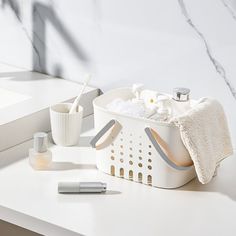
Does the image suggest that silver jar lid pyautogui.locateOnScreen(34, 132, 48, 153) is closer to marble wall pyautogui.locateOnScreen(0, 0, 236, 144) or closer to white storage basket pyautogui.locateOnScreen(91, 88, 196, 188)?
white storage basket pyautogui.locateOnScreen(91, 88, 196, 188)

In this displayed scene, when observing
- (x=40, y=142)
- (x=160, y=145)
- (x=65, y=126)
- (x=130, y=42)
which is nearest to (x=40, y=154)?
(x=40, y=142)

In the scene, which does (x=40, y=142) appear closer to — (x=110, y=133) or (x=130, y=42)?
A: (x=110, y=133)

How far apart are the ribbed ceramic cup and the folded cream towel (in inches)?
12.3

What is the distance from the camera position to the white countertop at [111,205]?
1149 mm

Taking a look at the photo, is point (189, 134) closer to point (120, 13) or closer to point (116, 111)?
point (116, 111)

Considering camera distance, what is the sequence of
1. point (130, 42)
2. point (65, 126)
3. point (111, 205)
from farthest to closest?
point (130, 42)
point (65, 126)
point (111, 205)

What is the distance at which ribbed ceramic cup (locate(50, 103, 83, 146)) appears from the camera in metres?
1.48

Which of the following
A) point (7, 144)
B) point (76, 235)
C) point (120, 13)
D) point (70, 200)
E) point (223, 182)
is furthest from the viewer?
point (120, 13)

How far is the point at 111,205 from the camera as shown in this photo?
1.23 metres

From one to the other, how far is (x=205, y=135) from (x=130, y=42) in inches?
17.8

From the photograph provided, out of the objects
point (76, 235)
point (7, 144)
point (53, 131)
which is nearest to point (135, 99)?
point (53, 131)

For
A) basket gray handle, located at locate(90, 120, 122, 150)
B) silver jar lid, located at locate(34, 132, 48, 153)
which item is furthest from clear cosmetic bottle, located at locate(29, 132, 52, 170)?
basket gray handle, located at locate(90, 120, 122, 150)

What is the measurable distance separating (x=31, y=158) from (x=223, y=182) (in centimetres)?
43

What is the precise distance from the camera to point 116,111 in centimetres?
137
